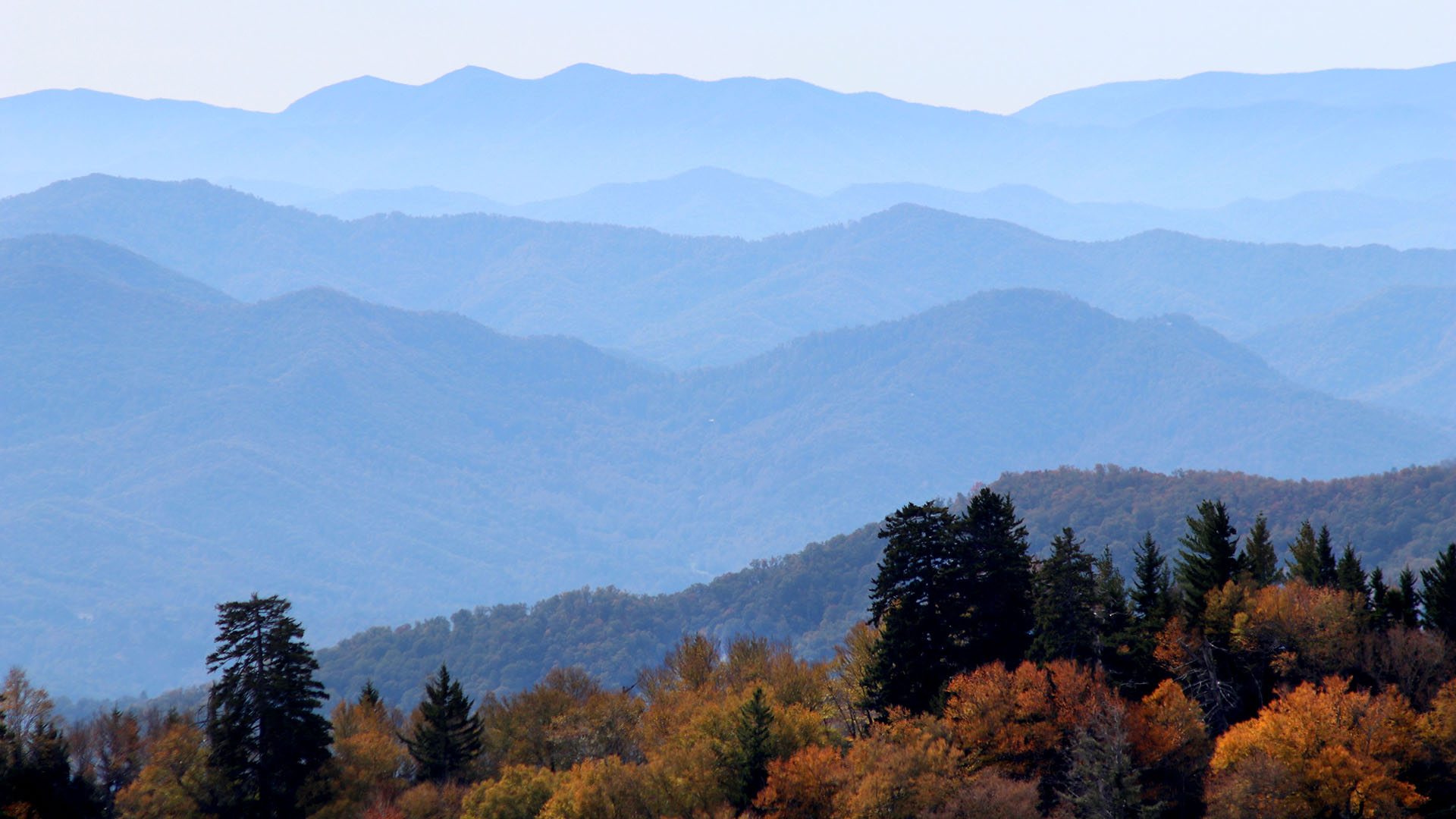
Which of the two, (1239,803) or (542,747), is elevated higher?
(542,747)

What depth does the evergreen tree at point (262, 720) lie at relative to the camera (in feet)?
195

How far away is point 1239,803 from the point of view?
147ft

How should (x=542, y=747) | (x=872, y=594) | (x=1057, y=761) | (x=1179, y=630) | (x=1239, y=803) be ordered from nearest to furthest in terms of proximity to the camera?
(x=1239, y=803)
(x=1057, y=761)
(x=1179, y=630)
(x=872, y=594)
(x=542, y=747)

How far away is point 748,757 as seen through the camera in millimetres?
52594

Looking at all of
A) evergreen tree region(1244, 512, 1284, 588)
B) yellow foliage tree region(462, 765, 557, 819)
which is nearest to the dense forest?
yellow foliage tree region(462, 765, 557, 819)

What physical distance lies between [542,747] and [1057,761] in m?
26.6

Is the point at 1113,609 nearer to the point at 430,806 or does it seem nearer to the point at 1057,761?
the point at 1057,761

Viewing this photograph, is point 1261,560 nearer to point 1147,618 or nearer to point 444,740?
point 1147,618

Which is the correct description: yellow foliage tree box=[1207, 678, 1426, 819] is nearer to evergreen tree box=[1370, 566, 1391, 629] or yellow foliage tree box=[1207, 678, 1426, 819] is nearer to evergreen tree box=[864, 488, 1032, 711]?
evergreen tree box=[1370, 566, 1391, 629]

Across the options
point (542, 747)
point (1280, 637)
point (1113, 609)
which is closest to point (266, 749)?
point (542, 747)

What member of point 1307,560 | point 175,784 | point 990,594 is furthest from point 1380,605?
point 175,784

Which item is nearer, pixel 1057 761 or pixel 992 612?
pixel 1057 761

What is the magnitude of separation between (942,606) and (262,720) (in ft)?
108

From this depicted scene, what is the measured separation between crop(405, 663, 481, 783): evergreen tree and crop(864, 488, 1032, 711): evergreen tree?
66.7ft
